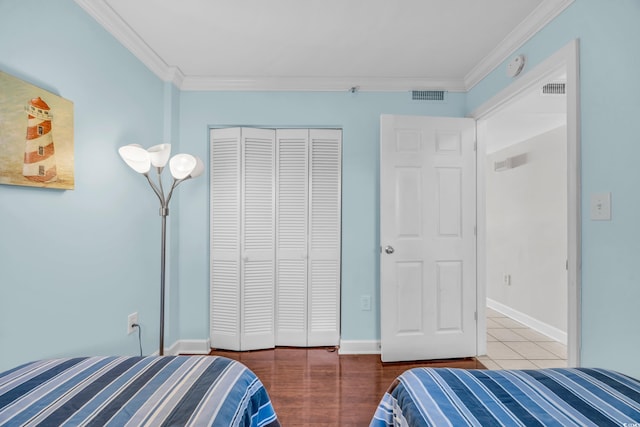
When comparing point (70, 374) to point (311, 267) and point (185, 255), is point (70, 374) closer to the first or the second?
point (185, 255)

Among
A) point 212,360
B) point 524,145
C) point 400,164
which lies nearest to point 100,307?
point 212,360

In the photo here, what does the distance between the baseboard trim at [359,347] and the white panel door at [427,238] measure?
19 cm

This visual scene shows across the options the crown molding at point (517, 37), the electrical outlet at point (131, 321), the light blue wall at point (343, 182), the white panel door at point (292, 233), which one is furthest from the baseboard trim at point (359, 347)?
the crown molding at point (517, 37)

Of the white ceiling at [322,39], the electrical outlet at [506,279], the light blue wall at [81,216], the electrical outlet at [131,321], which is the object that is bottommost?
the electrical outlet at [506,279]

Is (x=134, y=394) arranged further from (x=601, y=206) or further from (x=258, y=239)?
(x=601, y=206)

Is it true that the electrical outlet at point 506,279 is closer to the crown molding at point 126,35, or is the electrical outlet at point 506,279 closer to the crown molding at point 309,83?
the crown molding at point 309,83

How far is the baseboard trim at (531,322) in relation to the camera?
3094 mm

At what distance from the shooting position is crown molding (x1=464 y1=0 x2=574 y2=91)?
5.52 feet

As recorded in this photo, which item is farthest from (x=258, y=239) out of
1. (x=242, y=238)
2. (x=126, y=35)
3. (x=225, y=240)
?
(x=126, y=35)

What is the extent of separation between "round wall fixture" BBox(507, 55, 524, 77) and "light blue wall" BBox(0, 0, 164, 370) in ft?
8.80

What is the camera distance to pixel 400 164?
2.53 metres

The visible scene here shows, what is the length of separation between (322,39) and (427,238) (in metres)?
1.77

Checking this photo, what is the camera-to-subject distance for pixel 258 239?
2703 millimetres

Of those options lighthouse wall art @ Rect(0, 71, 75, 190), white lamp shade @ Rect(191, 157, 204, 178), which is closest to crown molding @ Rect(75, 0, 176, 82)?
lighthouse wall art @ Rect(0, 71, 75, 190)
